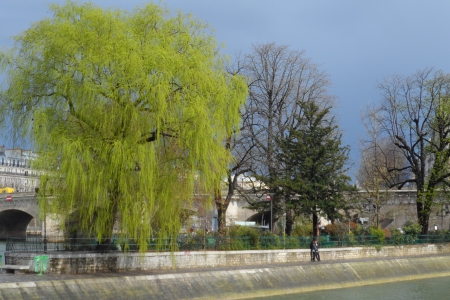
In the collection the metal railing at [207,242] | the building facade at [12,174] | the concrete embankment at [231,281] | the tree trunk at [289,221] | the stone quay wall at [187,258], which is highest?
the building facade at [12,174]

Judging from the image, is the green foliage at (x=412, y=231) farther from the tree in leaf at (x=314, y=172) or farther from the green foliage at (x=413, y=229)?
the tree in leaf at (x=314, y=172)

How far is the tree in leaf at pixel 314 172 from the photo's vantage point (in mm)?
41469

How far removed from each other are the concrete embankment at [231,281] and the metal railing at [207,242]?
1.64 metres

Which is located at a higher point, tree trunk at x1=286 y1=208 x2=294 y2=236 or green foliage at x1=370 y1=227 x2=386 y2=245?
tree trunk at x1=286 y1=208 x2=294 y2=236

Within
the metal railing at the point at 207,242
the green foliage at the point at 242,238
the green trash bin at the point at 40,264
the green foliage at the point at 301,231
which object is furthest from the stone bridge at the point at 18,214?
the green trash bin at the point at 40,264

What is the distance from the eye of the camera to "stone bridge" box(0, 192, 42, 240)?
234 ft

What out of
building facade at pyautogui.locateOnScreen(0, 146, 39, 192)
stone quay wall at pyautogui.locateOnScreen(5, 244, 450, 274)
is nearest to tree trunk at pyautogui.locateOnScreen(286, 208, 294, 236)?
stone quay wall at pyautogui.locateOnScreen(5, 244, 450, 274)

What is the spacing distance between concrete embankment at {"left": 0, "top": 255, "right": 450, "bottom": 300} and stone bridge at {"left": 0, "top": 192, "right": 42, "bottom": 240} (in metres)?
37.2

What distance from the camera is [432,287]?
3572cm

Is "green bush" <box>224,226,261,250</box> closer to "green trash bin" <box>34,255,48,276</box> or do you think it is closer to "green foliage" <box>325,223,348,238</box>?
"green foliage" <box>325,223,348,238</box>

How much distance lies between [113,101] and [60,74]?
235cm

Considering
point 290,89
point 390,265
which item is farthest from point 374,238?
point 290,89

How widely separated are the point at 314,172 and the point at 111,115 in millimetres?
20082

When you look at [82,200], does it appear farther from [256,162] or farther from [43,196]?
[256,162]
